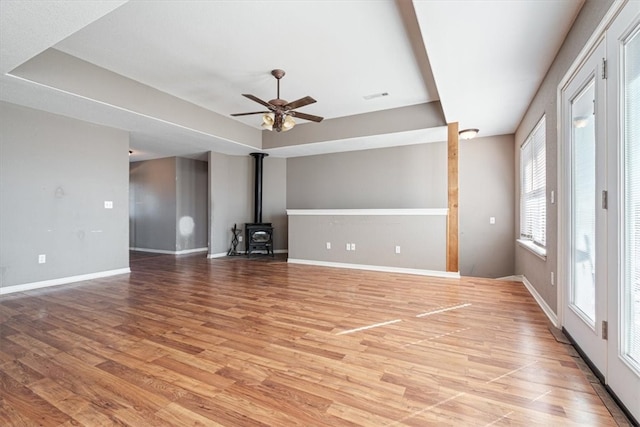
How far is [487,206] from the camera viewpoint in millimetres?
5461

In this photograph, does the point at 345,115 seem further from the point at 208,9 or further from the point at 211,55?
the point at 208,9

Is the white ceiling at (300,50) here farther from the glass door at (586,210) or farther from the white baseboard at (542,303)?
the white baseboard at (542,303)

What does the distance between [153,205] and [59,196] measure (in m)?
3.46

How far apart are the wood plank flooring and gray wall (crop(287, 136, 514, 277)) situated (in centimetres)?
203

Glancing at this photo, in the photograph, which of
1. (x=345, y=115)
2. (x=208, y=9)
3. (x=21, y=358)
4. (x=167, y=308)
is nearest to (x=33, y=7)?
(x=208, y=9)

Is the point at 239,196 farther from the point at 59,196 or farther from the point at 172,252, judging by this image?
the point at 59,196

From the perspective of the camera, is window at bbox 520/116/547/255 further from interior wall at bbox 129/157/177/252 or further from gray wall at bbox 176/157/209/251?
interior wall at bbox 129/157/177/252

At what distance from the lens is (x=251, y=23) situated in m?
2.76

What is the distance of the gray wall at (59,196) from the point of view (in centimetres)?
379

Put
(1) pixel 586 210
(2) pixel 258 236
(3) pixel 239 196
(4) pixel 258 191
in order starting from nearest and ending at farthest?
(1) pixel 586 210
(2) pixel 258 236
(4) pixel 258 191
(3) pixel 239 196

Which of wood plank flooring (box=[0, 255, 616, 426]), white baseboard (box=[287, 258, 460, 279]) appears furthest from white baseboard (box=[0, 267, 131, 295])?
white baseboard (box=[287, 258, 460, 279])

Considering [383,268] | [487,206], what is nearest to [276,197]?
[383,268]

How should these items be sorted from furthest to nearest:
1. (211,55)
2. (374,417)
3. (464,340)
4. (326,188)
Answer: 1. (326,188)
2. (211,55)
3. (464,340)
4. (374,417)

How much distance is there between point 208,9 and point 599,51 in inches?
116
